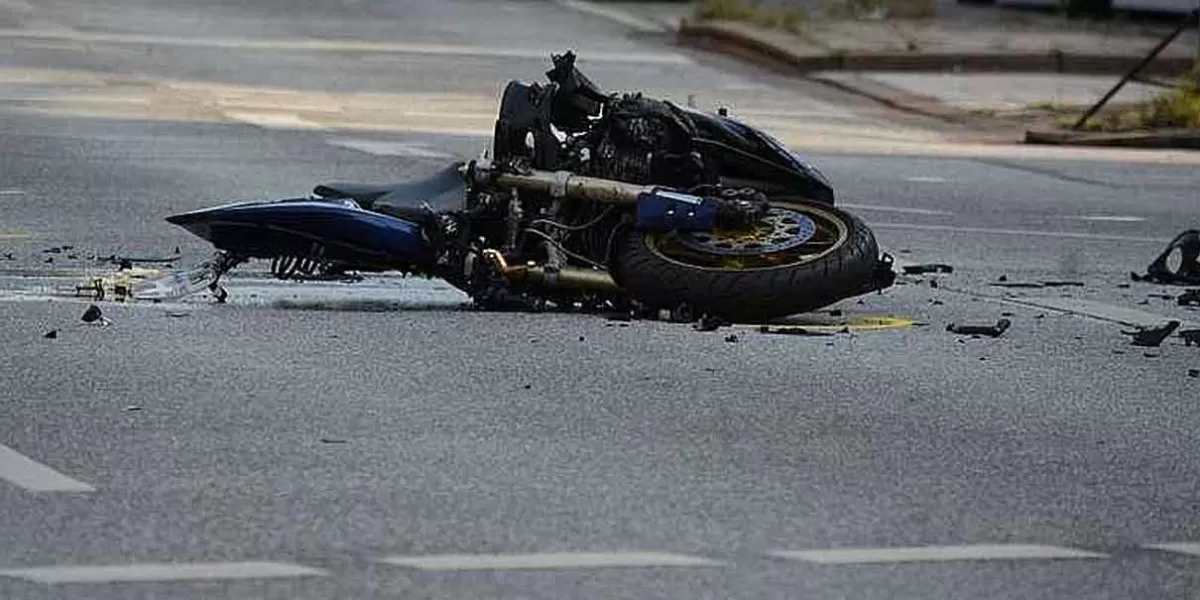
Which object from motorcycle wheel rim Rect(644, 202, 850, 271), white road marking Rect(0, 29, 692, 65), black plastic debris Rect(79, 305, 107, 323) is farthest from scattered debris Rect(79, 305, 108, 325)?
white road marking Rect(0, 29, 692, 65)

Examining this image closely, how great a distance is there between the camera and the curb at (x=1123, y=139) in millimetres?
26984

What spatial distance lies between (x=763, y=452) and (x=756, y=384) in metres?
1.46

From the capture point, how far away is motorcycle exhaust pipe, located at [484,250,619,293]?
1284 cm

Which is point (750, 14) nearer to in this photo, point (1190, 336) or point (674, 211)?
point (1190, 336)

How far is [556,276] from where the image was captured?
12.8 metres

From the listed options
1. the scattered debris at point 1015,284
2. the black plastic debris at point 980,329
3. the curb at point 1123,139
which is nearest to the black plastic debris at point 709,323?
the black plastic debris at point 980,329

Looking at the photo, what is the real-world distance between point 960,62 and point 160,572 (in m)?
27.6

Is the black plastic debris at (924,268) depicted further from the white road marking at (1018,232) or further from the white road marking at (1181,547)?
the white road marking at (1181,547)

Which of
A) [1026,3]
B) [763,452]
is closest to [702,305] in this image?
[763,452]

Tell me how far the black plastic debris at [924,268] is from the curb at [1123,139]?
1145 cm

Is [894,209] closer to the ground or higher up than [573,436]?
closer to the ground

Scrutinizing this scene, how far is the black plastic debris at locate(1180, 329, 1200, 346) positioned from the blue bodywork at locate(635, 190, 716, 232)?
210 cm

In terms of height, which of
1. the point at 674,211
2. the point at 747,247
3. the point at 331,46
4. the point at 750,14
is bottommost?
the point at 331,46

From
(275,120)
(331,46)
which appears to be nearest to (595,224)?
(275,120)
